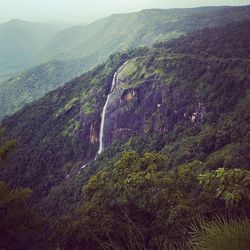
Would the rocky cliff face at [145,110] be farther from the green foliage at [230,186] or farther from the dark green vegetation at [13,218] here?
the green foliage at [230,186]

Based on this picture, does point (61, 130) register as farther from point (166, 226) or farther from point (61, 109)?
point (166, 226)

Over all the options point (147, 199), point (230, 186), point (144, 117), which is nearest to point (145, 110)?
point (144, 117)

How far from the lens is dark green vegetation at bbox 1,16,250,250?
1781cm

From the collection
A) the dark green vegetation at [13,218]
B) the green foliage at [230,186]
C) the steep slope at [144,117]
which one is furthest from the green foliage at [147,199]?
the steep slope at [144,117]

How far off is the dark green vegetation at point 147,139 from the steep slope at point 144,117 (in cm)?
30

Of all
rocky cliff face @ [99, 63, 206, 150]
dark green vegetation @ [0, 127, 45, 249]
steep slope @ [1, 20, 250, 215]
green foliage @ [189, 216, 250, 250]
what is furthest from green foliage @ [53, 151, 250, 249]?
rocky cliff face @ [99, 63, 206, 150]

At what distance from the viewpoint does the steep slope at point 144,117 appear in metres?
77.1

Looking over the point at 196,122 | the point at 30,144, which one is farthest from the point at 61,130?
the point at 196,122

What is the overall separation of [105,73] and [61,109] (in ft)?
68.9

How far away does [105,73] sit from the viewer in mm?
130875

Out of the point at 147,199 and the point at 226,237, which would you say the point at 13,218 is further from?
the point at 226,237

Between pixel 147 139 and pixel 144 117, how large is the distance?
9.14 m

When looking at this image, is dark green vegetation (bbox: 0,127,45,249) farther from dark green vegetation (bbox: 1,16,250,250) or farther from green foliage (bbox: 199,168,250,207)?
green foliage (bbox: 199,168,250,207)

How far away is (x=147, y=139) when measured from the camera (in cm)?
9262
